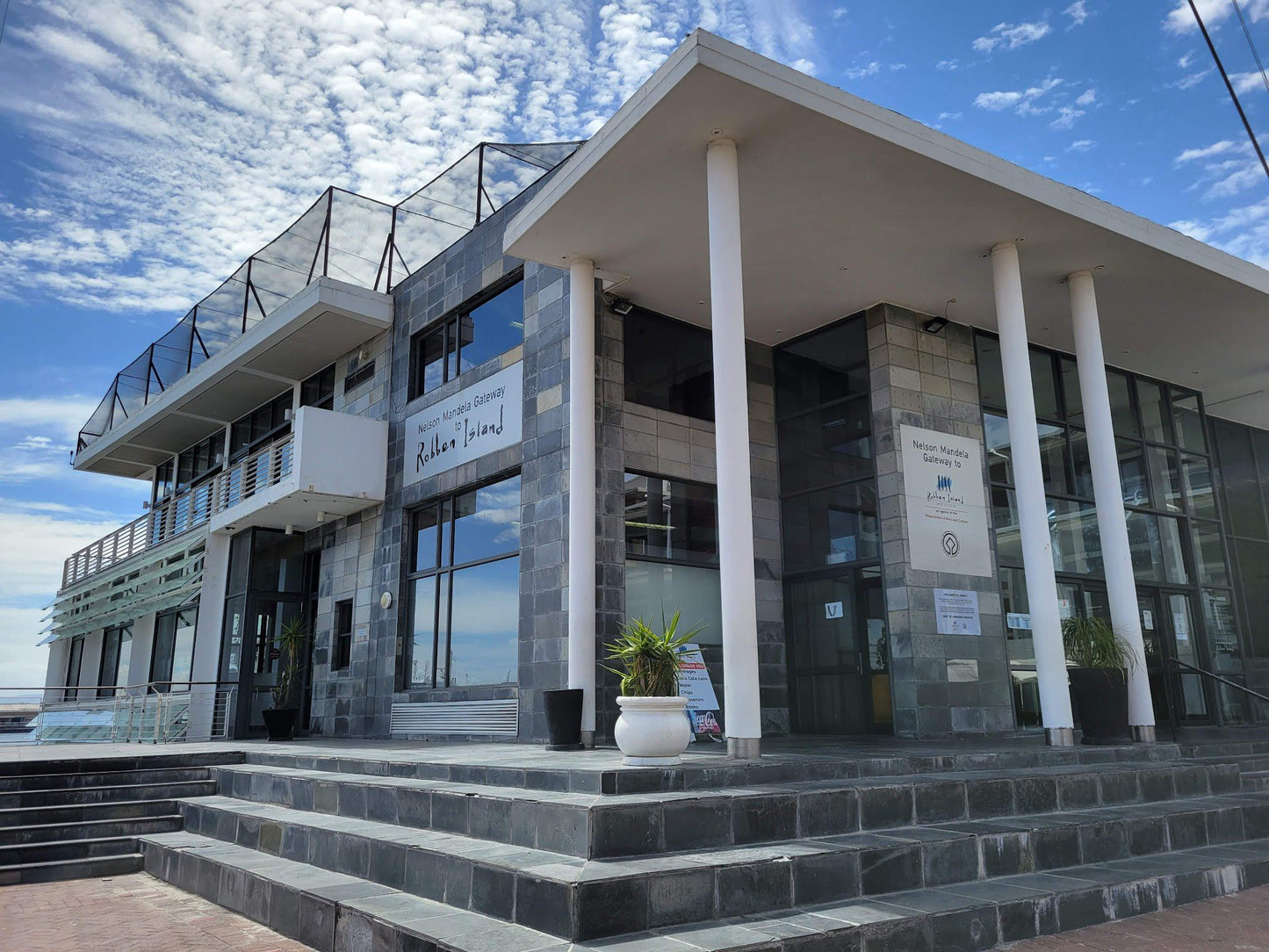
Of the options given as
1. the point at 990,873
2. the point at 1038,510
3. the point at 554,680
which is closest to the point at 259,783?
the point at 554,680

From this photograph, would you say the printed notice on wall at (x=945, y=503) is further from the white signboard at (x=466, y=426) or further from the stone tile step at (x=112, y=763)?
the stone tile step at (x=112, y=763)

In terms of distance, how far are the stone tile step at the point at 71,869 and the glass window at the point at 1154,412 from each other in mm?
14222

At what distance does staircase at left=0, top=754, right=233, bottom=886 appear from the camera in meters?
8.14

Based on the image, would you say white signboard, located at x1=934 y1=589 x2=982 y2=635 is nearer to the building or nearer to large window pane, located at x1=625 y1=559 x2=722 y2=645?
the building

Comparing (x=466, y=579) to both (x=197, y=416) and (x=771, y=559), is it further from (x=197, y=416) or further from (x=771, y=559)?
(x=197, y=416)

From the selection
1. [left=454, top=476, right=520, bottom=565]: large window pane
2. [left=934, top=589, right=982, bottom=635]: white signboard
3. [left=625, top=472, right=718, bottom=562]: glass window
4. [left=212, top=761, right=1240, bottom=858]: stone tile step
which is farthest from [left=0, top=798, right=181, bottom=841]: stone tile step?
[left=934, top=589, right=982, bottom=635]: white signboard

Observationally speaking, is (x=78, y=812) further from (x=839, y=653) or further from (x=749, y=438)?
(x=839, y=653)

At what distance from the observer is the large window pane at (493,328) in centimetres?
1220

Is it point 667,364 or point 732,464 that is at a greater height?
point 667,364

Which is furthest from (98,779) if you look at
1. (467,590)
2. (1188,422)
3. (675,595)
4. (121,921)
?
(1188,422)

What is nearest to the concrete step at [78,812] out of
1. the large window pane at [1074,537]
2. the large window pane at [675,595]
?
the large window pane at [675,595]

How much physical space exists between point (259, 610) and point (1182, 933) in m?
14.7

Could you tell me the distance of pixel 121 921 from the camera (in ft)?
20.8

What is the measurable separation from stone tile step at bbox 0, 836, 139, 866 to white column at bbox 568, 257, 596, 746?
4423mm
